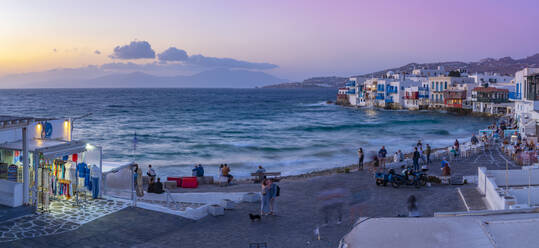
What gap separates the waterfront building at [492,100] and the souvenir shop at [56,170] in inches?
2650

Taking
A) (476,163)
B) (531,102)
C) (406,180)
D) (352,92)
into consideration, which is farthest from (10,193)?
(352,92)

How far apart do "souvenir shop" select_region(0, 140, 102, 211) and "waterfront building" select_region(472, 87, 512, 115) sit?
6730 cm

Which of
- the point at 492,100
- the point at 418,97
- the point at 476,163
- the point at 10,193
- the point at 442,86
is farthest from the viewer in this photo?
the point at 418,97

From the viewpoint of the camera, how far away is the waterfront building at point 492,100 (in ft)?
225

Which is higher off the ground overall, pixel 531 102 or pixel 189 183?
pixel 531 102

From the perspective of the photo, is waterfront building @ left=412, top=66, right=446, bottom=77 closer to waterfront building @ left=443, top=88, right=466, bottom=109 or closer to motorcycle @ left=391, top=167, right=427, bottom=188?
waterfront building @ left=443, top=88, right=466, bottom=109

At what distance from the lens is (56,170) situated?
39.3 feet

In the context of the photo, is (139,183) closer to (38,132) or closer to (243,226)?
(38,132)

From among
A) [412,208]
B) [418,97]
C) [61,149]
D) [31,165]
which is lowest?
[412,208]

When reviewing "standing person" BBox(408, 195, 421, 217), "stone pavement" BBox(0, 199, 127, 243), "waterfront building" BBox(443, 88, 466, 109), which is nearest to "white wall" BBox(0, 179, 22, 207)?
"stone pavement" BBox(0, 199, 127, 243)

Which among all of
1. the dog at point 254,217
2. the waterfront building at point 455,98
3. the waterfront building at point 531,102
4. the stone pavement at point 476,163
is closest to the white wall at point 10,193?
the dog at point 254,217

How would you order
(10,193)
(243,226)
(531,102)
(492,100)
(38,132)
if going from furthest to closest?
1. (492,100)
2. (531,102)
3. (38,132)
4. (243,226)
5. (10,193)

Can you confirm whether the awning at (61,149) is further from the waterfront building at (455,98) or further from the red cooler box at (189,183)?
the waterfront building at (455,98)

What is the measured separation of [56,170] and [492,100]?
71.0 meters
